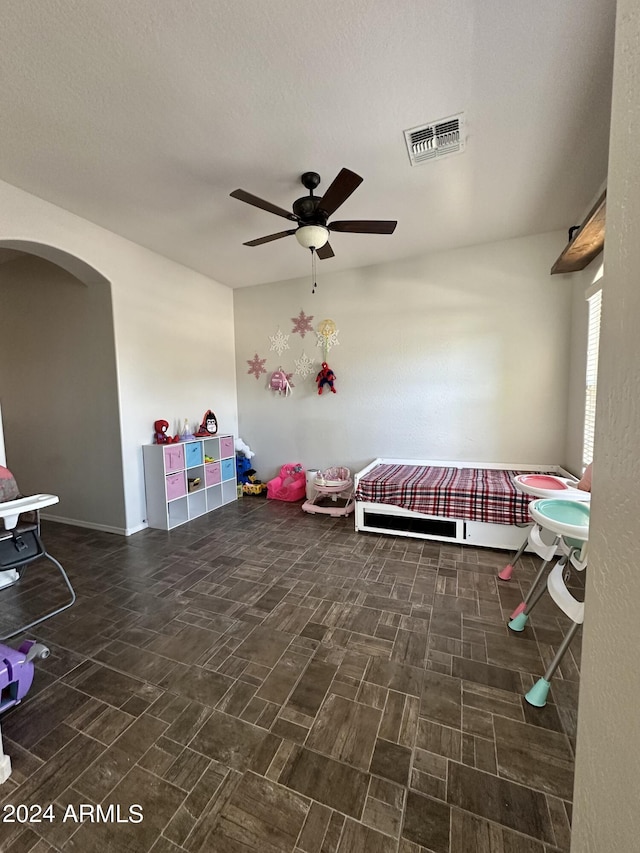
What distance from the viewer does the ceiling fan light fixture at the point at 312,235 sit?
2.38m

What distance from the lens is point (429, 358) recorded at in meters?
4.05

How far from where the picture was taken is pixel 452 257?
3.87 m

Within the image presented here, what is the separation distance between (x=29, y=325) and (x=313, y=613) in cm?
417

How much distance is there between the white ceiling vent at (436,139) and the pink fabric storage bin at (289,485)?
349cm

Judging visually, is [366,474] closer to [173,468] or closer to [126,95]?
[173,468]

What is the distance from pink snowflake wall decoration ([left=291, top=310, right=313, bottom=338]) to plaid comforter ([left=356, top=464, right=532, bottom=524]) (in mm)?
2126

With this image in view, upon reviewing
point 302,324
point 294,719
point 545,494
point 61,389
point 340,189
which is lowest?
point 294,719

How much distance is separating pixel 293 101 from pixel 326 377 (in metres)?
2.81

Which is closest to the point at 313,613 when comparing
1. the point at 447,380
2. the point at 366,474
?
the point at 366,474

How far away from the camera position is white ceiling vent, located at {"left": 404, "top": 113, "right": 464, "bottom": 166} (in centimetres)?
204

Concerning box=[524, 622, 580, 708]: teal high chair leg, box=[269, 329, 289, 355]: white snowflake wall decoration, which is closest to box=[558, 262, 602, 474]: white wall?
box=[524, 622, 580, 708]: teal high chair leg

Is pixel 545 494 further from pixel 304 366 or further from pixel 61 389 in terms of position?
pixel 61 389

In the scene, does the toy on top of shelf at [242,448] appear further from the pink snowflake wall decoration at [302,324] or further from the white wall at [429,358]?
the pink snowflake wall decoration at [302,324]

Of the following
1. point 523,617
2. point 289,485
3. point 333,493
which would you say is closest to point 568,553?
point 523,617
